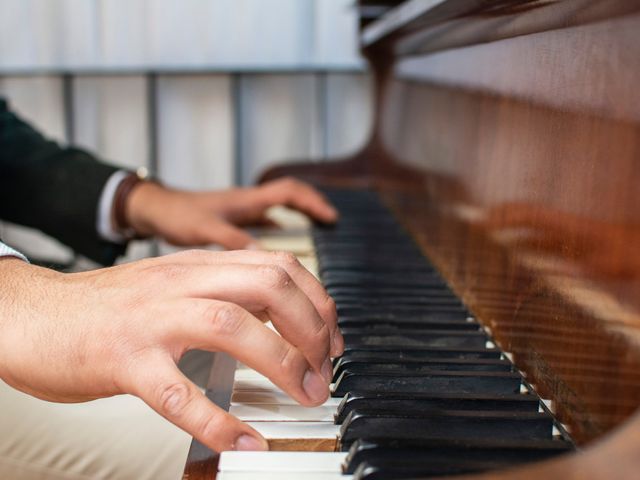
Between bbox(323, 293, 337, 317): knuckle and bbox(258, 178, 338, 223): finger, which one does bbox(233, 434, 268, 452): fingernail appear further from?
bbox(258, 178, 338, 223): finger

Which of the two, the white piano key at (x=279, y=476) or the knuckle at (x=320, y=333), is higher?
the knuckle at (x=320, y=333)

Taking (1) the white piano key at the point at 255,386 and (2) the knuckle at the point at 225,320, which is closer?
(2) the knuckle at the point at 225,320

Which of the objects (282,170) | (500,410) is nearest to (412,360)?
(500,410)

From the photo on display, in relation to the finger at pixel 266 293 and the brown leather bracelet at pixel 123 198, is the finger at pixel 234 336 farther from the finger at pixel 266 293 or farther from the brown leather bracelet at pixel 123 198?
the brown leather bracelet at pixel 123 198

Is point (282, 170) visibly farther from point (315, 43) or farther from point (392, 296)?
point (392, 296)

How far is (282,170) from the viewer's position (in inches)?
69.5

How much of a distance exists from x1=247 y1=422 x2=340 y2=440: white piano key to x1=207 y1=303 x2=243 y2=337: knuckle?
0.07 meters

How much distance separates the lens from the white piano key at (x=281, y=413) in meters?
0.57

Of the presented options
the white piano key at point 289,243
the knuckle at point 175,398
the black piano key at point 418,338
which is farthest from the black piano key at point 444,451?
the white piano key at point 289,243

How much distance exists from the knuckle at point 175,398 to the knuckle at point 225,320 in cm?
4

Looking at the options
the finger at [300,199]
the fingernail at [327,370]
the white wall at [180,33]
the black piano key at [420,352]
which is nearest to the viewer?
the fingernail at [327,370]

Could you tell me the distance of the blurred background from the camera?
2.41 m

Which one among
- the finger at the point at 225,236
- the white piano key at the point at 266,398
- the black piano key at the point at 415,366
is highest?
the black piano key at the point at 415,366

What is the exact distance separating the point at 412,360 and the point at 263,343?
Answer: 18 cm
